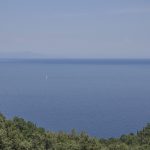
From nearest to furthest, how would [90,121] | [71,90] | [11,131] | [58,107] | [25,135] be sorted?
[11,131] → [25,135] → [90,121] → [58,107] → [71,90]

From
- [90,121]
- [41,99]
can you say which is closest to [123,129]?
[90,121]

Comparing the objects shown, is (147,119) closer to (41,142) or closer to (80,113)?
(80,113)

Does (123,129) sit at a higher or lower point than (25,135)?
lower

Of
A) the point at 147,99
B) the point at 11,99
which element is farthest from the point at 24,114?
the point at 147,99

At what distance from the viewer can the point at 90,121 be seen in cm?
7844

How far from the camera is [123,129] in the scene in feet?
241

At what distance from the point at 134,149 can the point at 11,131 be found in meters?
9.12

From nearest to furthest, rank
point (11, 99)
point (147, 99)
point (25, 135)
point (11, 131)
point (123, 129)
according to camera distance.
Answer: point (11, 131) < point (25, 135) < point (123, 129) < point (11, 99) < point (147, 99)

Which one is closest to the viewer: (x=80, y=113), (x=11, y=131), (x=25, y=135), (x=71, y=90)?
(x=11, y=131)

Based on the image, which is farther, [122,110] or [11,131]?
[122,110]

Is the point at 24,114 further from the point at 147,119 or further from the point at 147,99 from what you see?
the point at 147,99

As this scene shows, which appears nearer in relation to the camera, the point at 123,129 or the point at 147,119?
the point at 123,129

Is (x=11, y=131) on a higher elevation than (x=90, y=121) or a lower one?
higher

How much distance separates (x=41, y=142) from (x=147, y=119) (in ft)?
186
